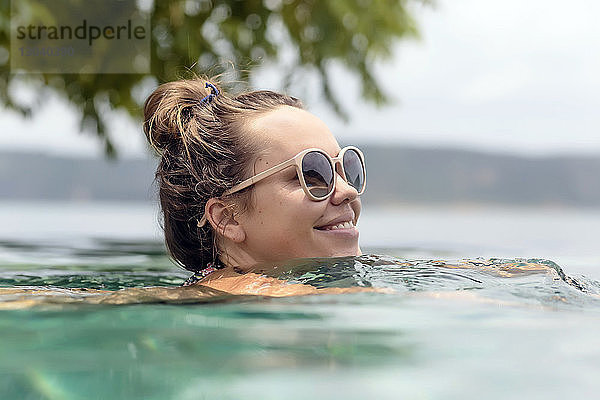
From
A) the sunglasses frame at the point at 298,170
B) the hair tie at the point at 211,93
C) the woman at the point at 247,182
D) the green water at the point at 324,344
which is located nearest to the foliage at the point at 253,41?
the hair tie at the point at 211,93

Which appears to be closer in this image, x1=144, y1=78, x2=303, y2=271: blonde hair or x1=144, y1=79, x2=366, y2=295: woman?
x1=144, y1=79, x2=366, y2=295: woman

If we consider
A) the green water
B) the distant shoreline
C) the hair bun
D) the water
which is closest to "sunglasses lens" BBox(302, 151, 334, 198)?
the water

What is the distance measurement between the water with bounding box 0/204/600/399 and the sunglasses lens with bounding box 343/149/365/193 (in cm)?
34

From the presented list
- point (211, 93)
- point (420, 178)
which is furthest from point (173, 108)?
point (420, 178)

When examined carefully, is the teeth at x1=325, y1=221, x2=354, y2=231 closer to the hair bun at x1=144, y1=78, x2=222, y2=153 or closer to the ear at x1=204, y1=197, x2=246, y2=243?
the ear at x1=204, y1=197, x2=246, y2=243

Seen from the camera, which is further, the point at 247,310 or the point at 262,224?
the point at 262,224

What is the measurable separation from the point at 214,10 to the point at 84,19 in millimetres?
1151

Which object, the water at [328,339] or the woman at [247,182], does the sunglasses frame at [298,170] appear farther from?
the water at [328,339]

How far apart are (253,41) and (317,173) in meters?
4.61

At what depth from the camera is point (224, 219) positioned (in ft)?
8.77

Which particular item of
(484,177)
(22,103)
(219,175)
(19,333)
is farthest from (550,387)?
(484,177)

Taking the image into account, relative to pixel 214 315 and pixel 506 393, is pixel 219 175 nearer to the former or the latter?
pixel 214 315

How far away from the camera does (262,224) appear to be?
259cm

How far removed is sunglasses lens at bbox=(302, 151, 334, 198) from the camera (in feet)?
8.36
